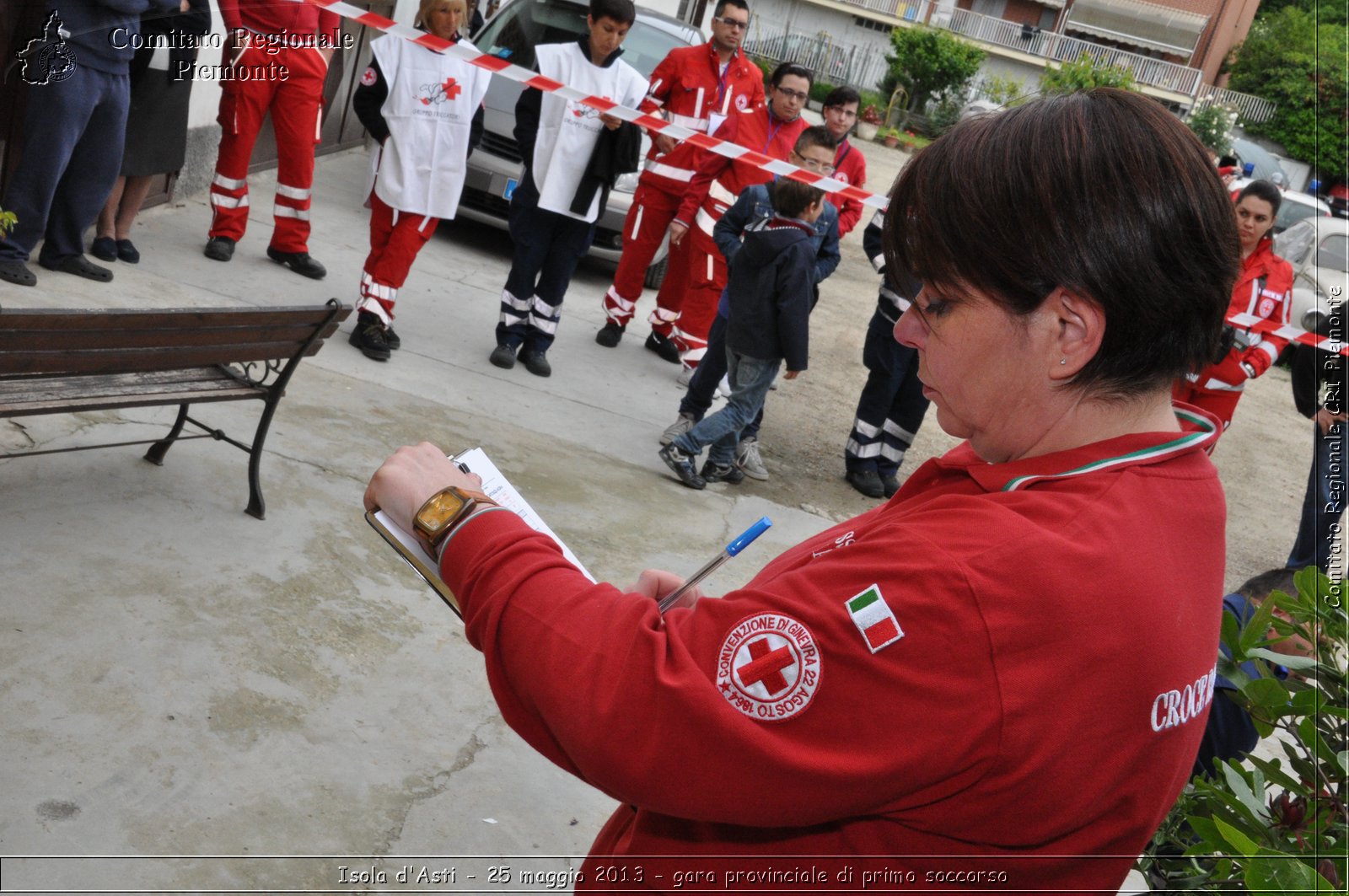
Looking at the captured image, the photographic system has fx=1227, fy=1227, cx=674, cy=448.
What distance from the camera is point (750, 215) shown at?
21.2 ft

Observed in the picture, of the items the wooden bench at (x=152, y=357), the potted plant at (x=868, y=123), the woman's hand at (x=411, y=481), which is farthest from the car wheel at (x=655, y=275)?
the potted plant at (x=868, y=123)

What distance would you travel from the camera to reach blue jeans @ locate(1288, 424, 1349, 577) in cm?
190

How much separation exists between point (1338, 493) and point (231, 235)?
257 inches

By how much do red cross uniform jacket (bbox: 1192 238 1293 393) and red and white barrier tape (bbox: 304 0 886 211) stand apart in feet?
7.08

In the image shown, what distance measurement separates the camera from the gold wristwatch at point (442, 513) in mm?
1339

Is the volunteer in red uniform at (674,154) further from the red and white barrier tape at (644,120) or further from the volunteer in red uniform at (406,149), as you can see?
the volunteer in red uniform at (406,149)

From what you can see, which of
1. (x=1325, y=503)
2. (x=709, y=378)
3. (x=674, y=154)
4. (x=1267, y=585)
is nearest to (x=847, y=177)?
(x=674, y=154)

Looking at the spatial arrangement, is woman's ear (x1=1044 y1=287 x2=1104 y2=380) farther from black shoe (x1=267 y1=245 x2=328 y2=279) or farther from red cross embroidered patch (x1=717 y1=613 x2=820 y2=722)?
black shoe (x1=267 y1=245 x2=328 y2=279)

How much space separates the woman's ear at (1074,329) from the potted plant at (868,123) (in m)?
31.0

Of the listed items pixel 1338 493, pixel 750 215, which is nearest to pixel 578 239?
pixel 750 215

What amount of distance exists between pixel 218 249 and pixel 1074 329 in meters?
6.66

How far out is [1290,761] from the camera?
169 centimetres

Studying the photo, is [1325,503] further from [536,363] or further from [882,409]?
[536,363]

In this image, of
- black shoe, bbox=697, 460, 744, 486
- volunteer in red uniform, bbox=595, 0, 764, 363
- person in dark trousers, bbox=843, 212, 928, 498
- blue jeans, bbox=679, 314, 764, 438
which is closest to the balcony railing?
volunteer in red uniform, bbox=595, 0, 764, 363
